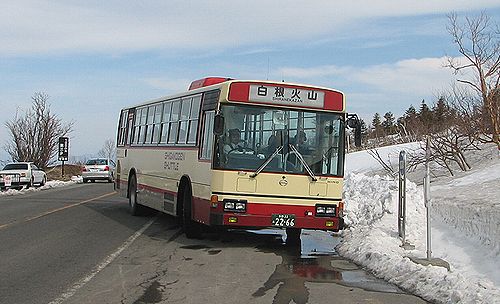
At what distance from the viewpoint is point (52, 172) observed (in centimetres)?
5753

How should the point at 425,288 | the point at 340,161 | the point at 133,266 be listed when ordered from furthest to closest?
the point at 340,161 < the point at 133,266 < the point at 425,288

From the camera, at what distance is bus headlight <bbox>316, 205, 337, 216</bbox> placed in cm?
1270

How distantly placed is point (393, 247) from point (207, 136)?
4.15 meters

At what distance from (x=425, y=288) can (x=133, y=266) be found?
15.2 feet

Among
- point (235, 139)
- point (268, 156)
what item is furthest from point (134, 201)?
point (268, 156)

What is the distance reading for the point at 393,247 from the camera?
1188 cm

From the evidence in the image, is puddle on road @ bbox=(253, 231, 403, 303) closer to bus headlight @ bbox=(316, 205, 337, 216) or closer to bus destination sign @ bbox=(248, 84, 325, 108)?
bus headlight @ bbox=(316, 205, 337, 216)

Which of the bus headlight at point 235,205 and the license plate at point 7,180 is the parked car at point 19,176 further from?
the bus headlight at point 235,205

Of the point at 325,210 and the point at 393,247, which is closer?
the point at 393,247

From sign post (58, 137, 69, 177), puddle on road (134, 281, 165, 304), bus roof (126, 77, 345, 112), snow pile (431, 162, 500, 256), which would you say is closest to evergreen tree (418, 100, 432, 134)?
snow pile (431, 162, 500, 256)

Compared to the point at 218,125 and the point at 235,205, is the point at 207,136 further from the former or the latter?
the point at 235,205

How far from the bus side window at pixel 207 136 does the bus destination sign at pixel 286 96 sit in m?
0.97

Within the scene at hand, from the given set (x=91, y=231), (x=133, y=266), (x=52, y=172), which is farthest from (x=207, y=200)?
(x=52, y=172)

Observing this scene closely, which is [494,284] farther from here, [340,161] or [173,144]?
[173,144]
